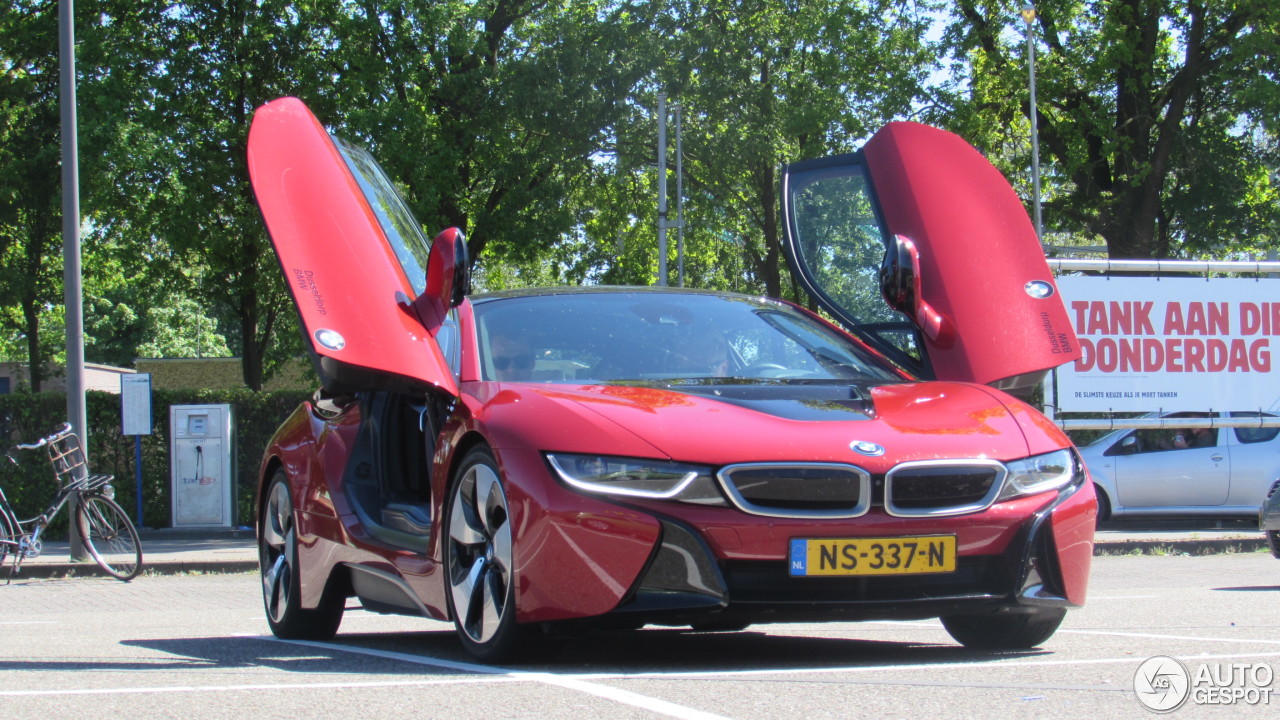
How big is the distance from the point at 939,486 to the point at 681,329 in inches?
59.9

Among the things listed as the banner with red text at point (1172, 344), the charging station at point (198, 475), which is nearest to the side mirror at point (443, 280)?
the banner with red text at point (1172, 344)

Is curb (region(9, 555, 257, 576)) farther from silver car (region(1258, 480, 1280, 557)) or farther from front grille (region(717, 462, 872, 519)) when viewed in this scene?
front grille (region(717, 462, 872, 519))

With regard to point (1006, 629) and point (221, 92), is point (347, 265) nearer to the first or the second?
point (1006, 629)

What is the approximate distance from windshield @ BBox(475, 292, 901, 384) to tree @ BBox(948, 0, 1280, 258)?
76.9ft

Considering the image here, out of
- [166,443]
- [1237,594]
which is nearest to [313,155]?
[1237,594]

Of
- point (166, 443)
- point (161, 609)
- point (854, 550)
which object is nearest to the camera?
point (854, 550)

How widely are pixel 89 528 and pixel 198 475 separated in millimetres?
5921

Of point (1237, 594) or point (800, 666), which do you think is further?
point (1237, 594)

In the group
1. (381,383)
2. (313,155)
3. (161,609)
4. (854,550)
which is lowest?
(161,609)

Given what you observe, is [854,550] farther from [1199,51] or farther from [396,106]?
[1199,51]

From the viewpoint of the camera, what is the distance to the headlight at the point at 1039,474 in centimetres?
457

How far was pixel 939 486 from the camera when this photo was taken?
446 cm

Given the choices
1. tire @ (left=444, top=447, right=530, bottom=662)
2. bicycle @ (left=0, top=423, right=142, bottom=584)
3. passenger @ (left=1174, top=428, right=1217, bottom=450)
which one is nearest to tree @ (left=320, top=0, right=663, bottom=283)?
passenger @ (left=1174, top=428, right=1217, bottom=450)

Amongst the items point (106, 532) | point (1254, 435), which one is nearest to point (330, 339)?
point (106, 532)
